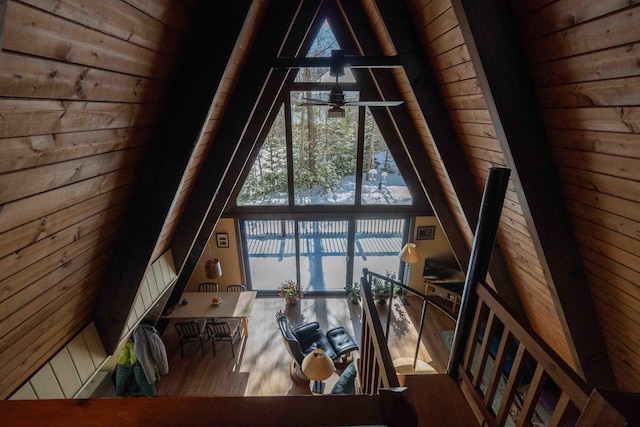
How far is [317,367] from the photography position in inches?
131

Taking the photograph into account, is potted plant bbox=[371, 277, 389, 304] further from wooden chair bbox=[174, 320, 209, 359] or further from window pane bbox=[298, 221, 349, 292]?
wooden chair bbox=[174, 320, 209, 359]

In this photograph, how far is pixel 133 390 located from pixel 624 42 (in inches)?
230

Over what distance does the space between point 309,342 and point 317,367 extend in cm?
122

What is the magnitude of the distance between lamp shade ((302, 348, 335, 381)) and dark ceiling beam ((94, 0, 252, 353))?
203 cm

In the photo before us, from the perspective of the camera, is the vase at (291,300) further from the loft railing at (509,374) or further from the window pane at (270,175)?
the loft railing at (509,374)

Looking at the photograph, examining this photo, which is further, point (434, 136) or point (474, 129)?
point (434, 136)

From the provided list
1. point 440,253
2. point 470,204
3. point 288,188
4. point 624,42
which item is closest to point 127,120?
point 624,42

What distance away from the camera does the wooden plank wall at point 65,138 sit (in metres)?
1.04

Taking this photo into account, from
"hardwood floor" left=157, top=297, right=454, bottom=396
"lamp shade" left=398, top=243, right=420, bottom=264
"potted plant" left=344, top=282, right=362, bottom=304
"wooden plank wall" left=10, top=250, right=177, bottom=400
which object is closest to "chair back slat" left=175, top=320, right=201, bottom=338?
"hardwood floor" left=157, top=297, right=454, bottom=396

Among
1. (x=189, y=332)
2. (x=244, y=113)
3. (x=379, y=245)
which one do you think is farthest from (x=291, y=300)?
(x=244, y=113)

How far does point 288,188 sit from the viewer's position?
5.14 metres

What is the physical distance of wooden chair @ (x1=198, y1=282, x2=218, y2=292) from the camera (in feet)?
18.7

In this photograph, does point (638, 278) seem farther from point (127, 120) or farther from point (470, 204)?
point (127, 120)

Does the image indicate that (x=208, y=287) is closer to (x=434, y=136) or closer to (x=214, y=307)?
(x=214, y=307)
